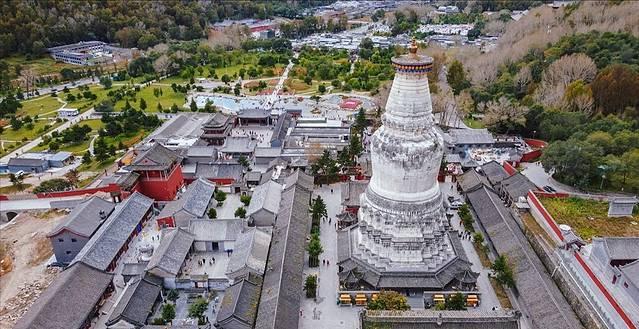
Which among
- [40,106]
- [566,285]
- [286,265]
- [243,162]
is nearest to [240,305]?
[286,265]

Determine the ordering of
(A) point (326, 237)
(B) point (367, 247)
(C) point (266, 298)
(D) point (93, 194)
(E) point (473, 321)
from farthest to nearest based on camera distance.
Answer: (D) point (93, 194)
(A) point (326, 237)
(B) point (367, 247)
(C) point (266, 298)
(E) point (473, 321)

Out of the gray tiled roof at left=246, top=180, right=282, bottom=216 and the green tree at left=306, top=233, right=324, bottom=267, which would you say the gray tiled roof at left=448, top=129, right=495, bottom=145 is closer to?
the gray tiled roof at left=246, top=180, right=282, bottom=216

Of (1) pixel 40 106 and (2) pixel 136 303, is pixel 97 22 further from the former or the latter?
(2) pixel 136 303

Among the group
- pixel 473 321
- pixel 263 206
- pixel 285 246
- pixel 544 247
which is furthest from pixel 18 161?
pixel 544 247

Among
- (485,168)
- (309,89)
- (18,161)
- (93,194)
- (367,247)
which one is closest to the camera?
(367,247)

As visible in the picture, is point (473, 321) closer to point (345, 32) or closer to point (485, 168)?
point (485, 168)

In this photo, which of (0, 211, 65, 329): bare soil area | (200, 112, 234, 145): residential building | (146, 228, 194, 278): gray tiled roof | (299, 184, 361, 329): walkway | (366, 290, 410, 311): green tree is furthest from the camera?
(200, 112, 234, 145): residential building

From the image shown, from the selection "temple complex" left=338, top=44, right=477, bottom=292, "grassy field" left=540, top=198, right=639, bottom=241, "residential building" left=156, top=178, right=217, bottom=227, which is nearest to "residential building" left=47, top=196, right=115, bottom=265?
"residential building" left=156, top=178, right=217, bottom=227

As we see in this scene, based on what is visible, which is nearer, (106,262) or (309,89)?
(106,262)
